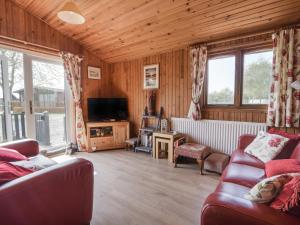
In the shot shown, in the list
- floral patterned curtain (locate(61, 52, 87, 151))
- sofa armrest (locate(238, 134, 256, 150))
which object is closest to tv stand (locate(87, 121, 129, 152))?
floral patterned curtain (locate(61, 52, 87, 151))

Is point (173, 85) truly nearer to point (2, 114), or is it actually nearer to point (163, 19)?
point (163, 19)

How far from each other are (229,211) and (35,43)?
389cm

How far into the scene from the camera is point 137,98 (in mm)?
4266

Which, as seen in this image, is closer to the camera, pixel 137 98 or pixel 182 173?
pixel 182 173

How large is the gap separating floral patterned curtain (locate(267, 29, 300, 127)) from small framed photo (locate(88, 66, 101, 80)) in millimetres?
3692

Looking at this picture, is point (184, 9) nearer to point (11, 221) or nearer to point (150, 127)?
point (150, 127)

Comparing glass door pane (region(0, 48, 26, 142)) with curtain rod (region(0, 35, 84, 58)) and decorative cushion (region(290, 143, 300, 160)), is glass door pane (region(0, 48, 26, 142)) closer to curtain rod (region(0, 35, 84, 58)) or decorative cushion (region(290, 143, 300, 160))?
curtain rod (region(0, 35, 84, 58))

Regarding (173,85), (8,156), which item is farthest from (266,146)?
(8,156)

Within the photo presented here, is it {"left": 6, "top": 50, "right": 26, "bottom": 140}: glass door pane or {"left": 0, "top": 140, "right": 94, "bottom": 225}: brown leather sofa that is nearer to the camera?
{"left": 0, "top": 140, "right": 94, "bottom": 225}: brown leather sofa

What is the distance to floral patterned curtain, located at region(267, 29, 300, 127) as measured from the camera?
7.83 feet

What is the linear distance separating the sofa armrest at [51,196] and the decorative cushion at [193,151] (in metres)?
1.78

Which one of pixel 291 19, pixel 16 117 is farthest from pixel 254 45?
pixel 16 117

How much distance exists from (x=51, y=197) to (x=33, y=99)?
284 centimetres

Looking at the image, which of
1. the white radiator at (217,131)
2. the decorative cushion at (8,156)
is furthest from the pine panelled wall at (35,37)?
the white radiator at (217,131)
